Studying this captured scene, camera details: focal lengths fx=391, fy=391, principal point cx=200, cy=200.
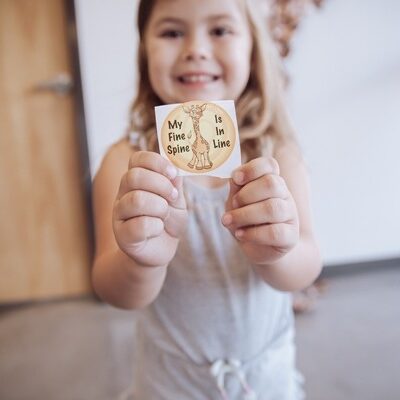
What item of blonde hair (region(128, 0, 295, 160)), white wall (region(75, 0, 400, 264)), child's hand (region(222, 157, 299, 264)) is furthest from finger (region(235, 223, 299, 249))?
white wall (region(75, 0, 400, 264))

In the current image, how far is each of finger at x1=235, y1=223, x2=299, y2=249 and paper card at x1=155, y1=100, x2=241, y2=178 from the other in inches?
1.7

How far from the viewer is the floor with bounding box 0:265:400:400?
853mm

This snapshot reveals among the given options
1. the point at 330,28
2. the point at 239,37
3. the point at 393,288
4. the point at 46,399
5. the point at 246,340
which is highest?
the point at 330,28

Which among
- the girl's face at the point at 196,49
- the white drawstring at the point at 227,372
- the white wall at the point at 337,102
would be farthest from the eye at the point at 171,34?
the white wall at the point at 337,102

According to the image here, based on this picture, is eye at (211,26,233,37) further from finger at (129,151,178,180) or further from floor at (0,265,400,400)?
floor at (0,265,400,400)

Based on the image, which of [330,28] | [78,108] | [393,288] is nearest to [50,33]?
[78,108]

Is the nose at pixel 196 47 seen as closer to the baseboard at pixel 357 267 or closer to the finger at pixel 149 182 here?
the finger at pixel 149 182

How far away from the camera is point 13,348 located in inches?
43.6

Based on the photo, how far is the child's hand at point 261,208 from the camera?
0.27 m

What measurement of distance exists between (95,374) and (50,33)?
3.17 ft

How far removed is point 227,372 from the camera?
434 mm

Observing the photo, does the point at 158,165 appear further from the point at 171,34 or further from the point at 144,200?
the point at 171,34

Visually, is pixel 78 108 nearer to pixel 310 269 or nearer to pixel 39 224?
pixel 39 224

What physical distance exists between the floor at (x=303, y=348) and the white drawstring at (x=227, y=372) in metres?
0.49
